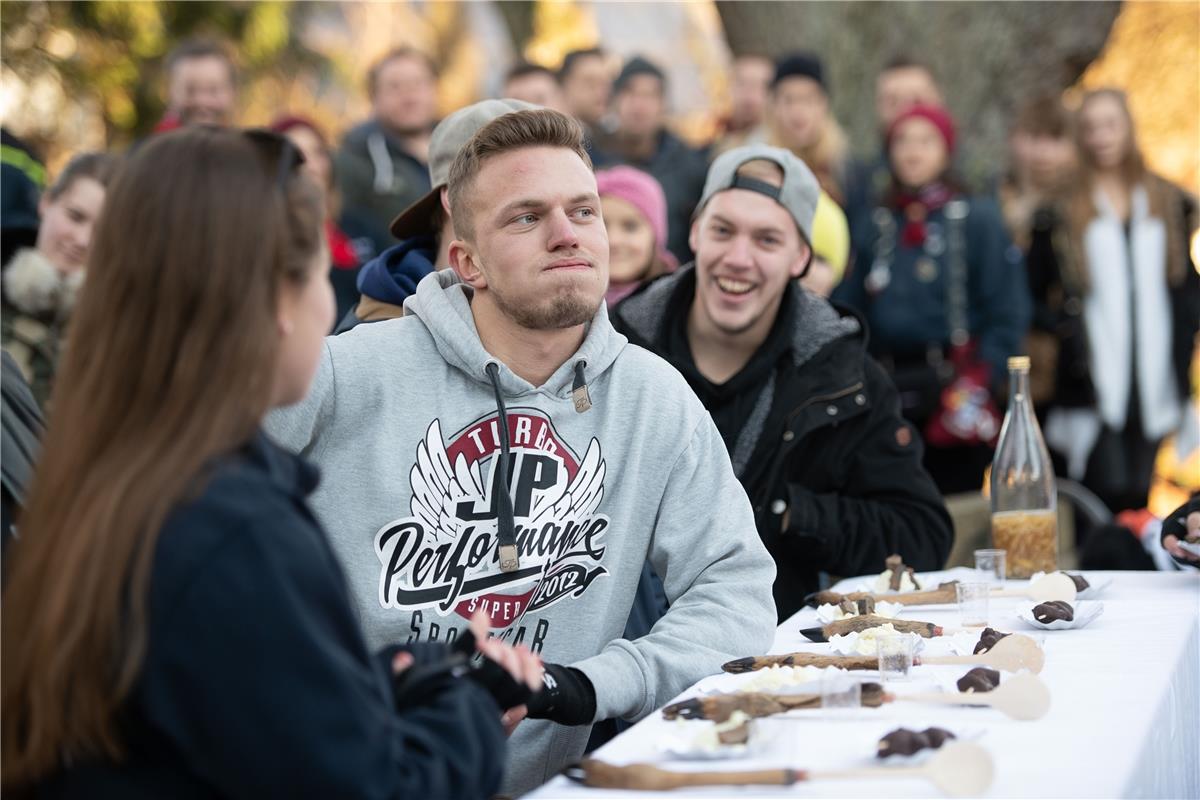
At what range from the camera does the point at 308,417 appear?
2.88m

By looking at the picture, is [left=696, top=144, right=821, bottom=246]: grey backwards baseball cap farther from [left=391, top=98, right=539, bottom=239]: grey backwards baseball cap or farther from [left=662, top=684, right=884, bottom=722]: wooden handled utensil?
[left=662, top=684, right=884, bottom=722]: wooden handled utensil

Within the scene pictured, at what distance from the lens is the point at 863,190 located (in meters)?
7.14

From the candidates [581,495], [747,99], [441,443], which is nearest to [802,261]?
[581,495]

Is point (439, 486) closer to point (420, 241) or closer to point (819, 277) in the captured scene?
point (420, 241)

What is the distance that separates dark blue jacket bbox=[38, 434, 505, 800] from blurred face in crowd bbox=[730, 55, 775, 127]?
6.08 m

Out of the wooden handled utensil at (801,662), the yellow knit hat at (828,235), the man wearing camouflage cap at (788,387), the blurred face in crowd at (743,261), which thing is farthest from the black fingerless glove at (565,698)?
the yellow knit hat at (828,235)

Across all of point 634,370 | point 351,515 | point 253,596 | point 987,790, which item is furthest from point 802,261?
point 253,596

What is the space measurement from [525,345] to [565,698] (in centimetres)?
78

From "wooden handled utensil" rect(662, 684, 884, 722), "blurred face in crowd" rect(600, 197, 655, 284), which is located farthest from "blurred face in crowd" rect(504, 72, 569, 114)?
"wooden handled utensil" rect(662, 684, 884, 722)

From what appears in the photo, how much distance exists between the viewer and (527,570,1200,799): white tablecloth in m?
2.00

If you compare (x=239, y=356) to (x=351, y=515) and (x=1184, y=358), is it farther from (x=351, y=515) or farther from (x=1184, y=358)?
(x=1184, y=358)

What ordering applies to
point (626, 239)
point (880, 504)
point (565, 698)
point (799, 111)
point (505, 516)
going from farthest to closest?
point (799, 111) < point (626, 239) < point (880, 504) < point (505, 516) < point (565, 698)

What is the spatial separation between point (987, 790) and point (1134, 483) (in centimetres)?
550

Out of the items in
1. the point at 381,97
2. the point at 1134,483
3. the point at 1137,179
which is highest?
the point at 381,97
